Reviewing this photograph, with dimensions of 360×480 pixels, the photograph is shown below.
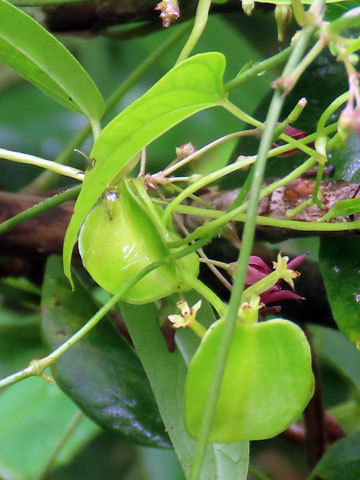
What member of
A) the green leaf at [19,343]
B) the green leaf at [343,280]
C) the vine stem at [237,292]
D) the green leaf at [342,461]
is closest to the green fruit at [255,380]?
the vine stem at [237,292]

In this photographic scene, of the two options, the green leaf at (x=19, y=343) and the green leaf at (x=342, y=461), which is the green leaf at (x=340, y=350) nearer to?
the green leaf at (x=342, y=461)

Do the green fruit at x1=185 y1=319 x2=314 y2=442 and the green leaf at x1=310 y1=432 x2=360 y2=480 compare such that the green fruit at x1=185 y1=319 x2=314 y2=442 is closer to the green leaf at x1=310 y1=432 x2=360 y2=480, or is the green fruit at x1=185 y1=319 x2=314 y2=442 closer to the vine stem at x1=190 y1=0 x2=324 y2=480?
the vine stem at x1=190 y1=0 x2=324 y2=480

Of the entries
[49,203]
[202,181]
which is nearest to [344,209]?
[202,181]

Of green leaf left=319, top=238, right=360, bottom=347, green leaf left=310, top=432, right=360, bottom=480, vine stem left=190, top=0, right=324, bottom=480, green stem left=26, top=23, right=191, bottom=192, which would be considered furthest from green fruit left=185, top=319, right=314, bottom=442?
green stem left=26, top=23, right=191, bottom=192

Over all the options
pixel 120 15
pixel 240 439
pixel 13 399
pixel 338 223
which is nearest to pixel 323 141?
pixel 338 223

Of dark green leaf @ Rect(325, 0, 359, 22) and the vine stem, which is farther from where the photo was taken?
dark green leaf @ Rect(325, 0, 359, 22)

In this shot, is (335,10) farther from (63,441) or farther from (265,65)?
(63,441)

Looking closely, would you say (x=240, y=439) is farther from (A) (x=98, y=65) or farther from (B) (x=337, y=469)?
(A) (x=98, y=65)
